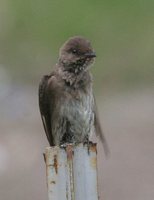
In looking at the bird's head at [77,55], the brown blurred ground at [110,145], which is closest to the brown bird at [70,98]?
the bird's head at [77,55]

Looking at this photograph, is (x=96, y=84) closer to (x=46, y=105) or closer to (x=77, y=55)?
(x=46, y=105)

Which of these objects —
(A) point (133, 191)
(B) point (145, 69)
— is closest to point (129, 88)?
(B) point (145, 69)

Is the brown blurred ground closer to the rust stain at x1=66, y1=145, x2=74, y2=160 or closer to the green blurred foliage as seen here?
the green blurred foliage

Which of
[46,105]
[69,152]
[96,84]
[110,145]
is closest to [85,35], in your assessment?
[96,84]

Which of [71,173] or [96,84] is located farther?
[96,84]

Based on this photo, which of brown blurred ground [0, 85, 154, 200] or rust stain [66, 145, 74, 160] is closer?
rust stain [66, 145, 74, 160]

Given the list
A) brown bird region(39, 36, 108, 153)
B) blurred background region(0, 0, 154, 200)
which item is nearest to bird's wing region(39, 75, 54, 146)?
brown bird region(39, 36, 108, 153)
